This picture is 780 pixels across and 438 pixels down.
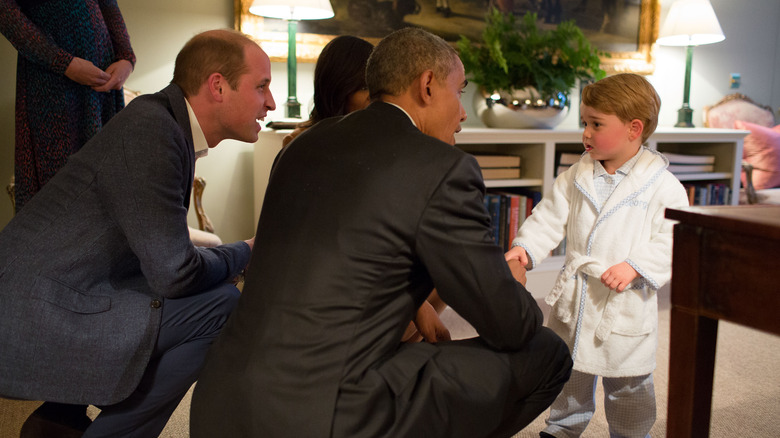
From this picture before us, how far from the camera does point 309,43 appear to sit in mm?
3297

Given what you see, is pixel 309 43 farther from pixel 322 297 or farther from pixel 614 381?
pixel 322 297

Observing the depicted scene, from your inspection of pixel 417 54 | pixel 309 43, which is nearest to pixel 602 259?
pixel 417 54

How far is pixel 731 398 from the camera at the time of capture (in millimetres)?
2199

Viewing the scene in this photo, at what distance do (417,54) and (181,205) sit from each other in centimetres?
59

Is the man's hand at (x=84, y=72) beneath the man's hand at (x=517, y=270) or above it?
above

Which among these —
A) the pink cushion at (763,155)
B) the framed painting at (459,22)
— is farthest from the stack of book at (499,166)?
the pink cushion at (763,155)

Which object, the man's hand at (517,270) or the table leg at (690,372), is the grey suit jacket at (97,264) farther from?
the table leg at (690,372)

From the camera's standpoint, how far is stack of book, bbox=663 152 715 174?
370cm

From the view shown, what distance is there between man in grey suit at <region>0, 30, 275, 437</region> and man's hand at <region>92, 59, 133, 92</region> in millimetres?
779

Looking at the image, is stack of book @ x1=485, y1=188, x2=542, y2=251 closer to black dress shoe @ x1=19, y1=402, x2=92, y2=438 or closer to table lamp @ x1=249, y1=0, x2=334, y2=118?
table lamp @ x1=249, y1=0, x2=334, y2=118

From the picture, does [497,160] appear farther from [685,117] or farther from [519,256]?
[519,256]

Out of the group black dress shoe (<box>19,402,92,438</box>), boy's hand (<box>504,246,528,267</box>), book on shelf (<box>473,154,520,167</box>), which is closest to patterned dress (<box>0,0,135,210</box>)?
black dress shoe (<box>19,402,92,438</box>)

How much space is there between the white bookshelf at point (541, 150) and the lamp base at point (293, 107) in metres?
0.15

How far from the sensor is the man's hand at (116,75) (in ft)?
7.03
